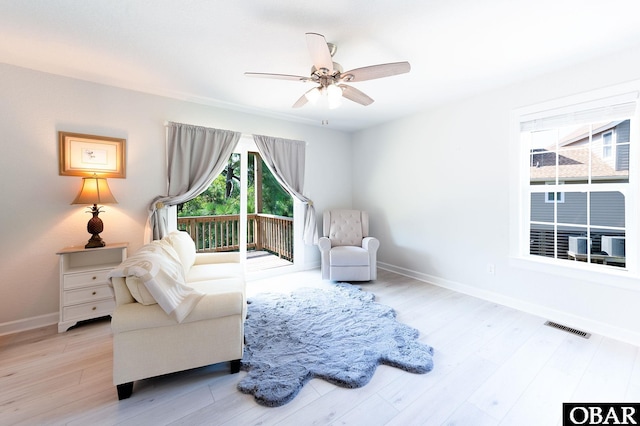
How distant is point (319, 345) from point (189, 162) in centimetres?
266

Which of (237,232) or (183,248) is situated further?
(237,232)

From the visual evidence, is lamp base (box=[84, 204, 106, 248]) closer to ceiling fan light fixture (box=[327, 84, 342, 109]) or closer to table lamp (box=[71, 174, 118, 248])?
table lamp (box=[71, 174, 118, 248])

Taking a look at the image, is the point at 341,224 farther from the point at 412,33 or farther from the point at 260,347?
the point at 412,33

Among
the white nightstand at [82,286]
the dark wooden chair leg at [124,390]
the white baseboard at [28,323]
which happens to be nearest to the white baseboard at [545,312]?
the dark wooden chair leg at [124,390]

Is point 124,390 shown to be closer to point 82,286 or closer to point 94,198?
point 82,286

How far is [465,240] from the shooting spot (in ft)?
11.1

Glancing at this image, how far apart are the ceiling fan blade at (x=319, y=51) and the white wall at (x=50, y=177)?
7.32ft

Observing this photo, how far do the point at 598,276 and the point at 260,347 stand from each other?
3072 millimetres

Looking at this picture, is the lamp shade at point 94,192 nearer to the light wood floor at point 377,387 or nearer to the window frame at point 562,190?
the light wood floor at point 377,387

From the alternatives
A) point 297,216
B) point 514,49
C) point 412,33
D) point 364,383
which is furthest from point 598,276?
point 297,216

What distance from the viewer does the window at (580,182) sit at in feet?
7.70

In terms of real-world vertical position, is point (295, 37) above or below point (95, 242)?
above

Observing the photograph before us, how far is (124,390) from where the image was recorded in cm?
163

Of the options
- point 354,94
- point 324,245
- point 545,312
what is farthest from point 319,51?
point 545,312
